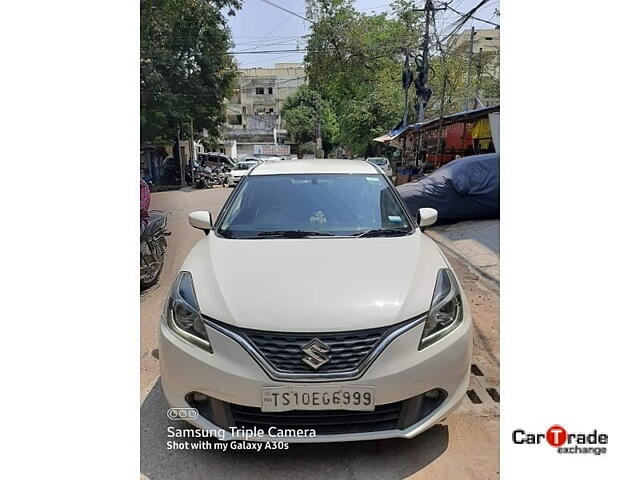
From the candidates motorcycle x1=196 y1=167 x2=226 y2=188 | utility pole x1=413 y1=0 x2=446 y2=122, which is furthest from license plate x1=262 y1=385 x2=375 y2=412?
motorcycle x1=196 y1=167 x2=226 y2=188

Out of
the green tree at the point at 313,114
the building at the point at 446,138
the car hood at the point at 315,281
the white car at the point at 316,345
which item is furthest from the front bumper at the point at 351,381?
the building at the point at 446,138

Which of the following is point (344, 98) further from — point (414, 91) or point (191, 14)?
point (191, 14)

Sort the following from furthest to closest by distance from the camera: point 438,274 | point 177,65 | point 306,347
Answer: point 177,65 < point 438,274 < point 306,347

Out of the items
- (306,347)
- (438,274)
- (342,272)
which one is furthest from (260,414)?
(438,274)

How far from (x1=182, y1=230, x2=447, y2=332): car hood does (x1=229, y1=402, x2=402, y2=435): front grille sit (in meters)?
0.38

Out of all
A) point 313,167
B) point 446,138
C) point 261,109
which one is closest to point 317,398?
point 313,167

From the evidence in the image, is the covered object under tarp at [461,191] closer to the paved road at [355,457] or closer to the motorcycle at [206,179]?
the paved road at [355,457]

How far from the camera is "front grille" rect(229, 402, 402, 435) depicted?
189 centimetres

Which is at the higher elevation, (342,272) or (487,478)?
(342,272)

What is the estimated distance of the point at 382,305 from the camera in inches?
76.0

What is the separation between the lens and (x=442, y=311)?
203cm

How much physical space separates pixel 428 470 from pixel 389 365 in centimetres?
62

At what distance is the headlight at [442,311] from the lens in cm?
195

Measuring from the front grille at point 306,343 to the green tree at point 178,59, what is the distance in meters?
2.81
